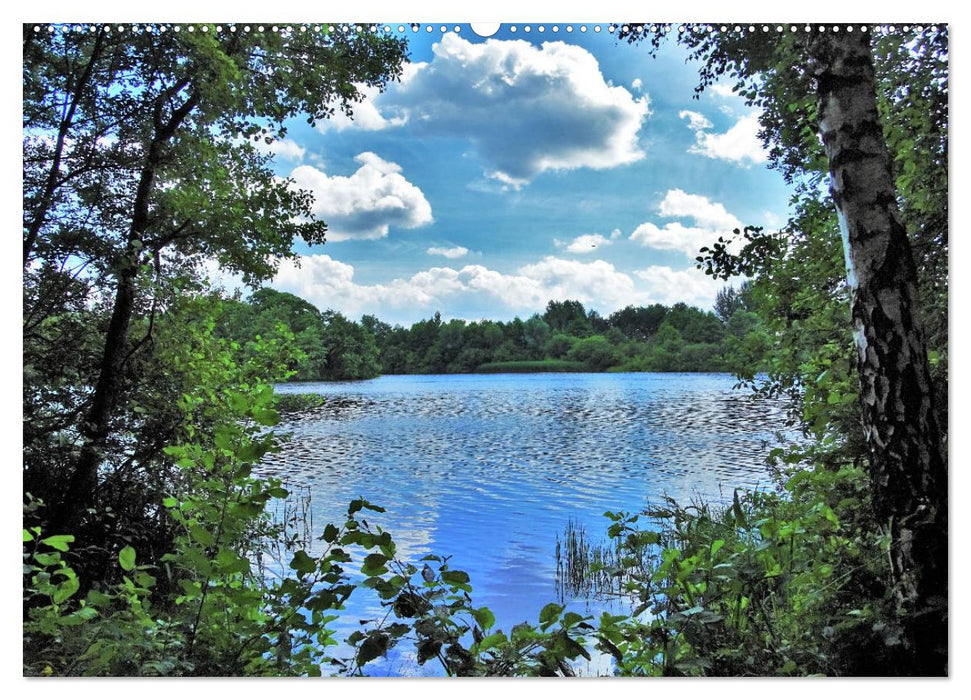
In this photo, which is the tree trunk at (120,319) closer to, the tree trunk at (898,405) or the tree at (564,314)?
the tree at (564,314)

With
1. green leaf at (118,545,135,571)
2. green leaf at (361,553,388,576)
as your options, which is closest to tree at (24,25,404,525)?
green leaf at (118,545,135,571)

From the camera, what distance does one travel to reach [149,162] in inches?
99.0

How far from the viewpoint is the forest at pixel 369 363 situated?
6.31 feet

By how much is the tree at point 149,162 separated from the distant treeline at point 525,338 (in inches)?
10.2

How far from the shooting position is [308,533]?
2684mm

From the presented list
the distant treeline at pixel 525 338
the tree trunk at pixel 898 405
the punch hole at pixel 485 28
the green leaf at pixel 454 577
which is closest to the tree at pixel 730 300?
the distant treeline at pixel 525 338

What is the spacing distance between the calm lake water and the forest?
0.13 meters

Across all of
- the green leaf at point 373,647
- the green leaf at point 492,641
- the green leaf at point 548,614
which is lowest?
the green leaf at point 492,641

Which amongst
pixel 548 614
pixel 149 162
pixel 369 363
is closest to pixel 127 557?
pixel 369 363

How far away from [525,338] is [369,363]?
2.23 ft

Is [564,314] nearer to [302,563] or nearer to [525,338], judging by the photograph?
[525,338]

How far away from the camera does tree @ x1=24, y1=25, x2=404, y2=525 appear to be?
7.64 ft
